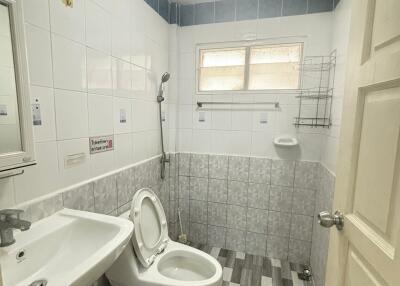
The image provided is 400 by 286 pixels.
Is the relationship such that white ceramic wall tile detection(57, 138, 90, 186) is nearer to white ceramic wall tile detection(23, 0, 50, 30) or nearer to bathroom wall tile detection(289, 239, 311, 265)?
white ceramic wall tile detection(23, 0, 50, 30)

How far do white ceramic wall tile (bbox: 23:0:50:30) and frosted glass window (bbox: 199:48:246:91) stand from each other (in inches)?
55.6

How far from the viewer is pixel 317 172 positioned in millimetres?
1955

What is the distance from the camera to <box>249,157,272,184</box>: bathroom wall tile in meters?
2.09

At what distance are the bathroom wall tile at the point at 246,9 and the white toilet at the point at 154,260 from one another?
171 cm

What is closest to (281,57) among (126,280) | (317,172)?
(317,172)

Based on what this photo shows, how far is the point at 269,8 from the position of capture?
1927 millimetres

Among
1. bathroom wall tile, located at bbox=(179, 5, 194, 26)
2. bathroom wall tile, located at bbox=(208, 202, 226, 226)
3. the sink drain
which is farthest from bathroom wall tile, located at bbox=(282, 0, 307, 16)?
the sink drain

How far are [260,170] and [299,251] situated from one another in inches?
33.2

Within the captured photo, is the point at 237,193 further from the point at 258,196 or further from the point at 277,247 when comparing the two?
the point at 277,247

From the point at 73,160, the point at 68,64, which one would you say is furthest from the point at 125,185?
the point at 68,64

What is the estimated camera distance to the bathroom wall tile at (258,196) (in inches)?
83.4

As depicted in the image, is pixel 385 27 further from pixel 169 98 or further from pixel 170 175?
pixel 170 175

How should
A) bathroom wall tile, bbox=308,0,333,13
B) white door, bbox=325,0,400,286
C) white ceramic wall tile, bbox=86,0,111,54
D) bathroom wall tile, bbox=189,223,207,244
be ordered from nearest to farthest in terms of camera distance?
white door, bbox=325,0,400,286
white ceramic wall tile, bbox=86,0,111,54
bathroom wall tile, bbox=308,0,333,13
bathroom wall tile, bbox=189,223,207,244

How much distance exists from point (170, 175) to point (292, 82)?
1.46 metres
